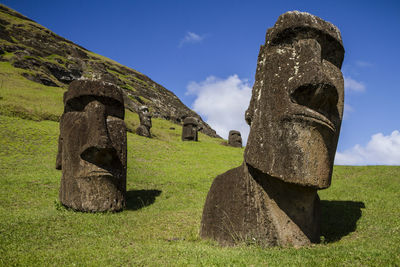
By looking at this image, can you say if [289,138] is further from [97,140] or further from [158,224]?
[97,140]

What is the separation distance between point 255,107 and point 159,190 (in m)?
7.37

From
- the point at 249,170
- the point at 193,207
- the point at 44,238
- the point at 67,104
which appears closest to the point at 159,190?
the point at 193,207

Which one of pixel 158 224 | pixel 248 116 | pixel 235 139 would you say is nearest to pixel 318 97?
pixel 248 116

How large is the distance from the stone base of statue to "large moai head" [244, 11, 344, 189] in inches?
13.6

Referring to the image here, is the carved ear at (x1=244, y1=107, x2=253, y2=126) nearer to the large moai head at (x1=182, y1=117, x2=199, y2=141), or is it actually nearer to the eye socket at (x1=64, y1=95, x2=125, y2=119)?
the eye socket at (x1=64, y1=95, x2=125, y2=119)

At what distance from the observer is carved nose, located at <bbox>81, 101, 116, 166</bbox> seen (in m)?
7.72

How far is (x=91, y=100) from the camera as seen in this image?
8.30 meters

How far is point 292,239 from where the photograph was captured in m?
4.58

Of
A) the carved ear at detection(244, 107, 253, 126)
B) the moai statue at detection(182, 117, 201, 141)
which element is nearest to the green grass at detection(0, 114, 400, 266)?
the carved ear at detection(244, 107, 253, 126)

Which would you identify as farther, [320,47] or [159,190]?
[159,190]

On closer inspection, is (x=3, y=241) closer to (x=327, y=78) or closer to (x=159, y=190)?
(x=327, y=78)

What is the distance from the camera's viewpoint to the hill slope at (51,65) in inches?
1753

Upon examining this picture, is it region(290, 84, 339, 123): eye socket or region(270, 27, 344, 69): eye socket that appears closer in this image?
region(290, 84, 339, 123): eye socket

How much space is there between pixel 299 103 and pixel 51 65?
56.2m
